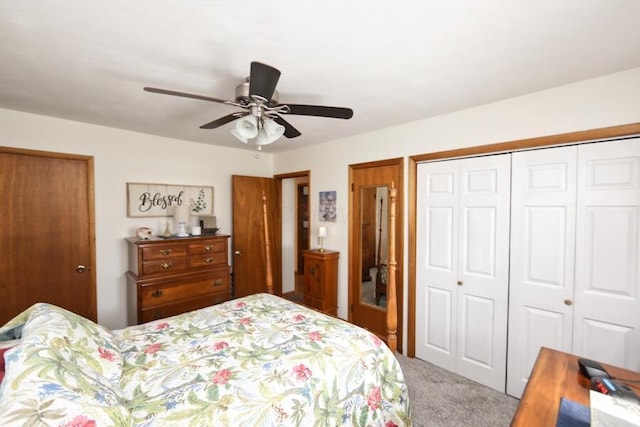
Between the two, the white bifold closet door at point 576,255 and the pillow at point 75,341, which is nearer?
the pillow at point 75,341

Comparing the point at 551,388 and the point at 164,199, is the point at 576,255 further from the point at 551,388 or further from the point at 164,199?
the point at 164,199

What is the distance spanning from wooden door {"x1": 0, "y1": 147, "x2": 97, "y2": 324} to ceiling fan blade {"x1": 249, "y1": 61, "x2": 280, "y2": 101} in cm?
246

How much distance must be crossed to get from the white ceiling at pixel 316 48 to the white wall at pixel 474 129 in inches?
4.4

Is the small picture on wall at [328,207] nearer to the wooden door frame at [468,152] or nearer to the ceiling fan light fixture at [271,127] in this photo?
the wooden door frame at [468,152]

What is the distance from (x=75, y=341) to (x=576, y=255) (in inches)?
116

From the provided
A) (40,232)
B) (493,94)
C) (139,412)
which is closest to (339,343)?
(139,412)

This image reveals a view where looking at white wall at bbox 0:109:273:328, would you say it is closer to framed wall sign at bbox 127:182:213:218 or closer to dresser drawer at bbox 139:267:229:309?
framed wall sign at bbox 127:182:213:218

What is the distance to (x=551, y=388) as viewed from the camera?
3.50ft

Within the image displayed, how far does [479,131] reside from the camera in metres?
2.39

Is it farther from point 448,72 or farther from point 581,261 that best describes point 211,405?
point 581,261

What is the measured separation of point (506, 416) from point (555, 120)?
7.08 feet

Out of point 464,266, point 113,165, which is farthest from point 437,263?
point 113,165

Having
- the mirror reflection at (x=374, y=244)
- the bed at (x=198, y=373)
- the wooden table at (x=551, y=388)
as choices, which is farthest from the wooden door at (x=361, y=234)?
the wooden table at (x=551, y=388)

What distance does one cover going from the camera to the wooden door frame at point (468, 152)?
185cm
